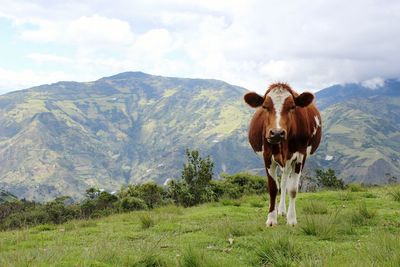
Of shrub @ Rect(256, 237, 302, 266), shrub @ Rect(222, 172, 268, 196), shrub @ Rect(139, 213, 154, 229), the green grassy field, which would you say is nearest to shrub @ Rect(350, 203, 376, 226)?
the green grassy field

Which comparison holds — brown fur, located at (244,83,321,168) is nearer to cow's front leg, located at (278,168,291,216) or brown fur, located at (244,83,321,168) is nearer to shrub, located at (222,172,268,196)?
cow's front leg, located at (278,168,291,216)

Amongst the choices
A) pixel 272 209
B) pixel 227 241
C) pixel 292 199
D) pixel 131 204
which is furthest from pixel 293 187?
pixel 131 204

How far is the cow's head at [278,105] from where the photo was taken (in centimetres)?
1011

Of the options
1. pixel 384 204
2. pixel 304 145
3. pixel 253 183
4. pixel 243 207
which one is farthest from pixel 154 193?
pixel 304 145

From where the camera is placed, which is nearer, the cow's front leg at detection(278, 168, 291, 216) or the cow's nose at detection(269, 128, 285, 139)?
the cow's nose at detection(269, 128, 285, 139)

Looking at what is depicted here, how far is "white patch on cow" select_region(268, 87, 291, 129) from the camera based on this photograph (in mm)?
10708

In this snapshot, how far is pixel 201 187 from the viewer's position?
2859 centimetres

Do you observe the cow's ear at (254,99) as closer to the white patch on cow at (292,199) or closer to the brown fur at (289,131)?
the brown fur at (289,131)

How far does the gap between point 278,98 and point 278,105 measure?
0.23m

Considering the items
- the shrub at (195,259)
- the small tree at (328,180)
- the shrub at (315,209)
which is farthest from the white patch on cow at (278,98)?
the small tree at (328,180)

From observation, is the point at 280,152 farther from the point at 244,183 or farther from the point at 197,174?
the point at 244,183

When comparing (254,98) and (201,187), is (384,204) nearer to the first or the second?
(254,98)

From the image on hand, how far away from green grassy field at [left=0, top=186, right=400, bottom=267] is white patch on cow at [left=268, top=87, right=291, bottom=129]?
259 centimetres

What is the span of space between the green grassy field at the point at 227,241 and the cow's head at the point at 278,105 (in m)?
2.15
